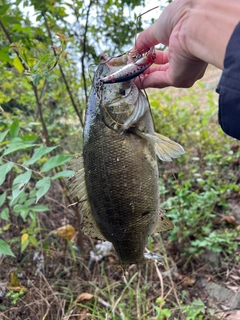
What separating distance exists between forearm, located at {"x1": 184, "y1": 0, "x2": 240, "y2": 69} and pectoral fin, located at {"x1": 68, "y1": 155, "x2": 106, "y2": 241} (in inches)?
31.1

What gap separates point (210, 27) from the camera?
4.17 ft

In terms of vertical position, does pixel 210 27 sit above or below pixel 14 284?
above

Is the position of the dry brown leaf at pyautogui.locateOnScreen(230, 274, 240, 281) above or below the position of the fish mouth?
below

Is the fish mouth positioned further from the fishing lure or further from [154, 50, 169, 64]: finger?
[154, 50, 169, 64]: finger

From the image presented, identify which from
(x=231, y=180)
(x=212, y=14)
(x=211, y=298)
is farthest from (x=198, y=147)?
(x=212, y=14)

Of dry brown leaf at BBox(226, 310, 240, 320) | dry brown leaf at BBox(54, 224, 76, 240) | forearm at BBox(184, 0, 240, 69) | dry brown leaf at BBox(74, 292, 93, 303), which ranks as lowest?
dry brown leaf at BBox(226, 310, 240, 320)

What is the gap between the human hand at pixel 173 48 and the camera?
1.43 metres

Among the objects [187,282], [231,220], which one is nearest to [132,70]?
[187,282]

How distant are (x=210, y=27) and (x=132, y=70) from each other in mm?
361

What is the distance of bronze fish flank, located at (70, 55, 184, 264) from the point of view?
1.61 m

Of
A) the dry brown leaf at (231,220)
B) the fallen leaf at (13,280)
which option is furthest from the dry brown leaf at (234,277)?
the fallen leaf at (13,280)

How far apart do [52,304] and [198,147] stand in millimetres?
2829

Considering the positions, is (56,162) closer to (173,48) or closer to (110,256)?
(173,48)

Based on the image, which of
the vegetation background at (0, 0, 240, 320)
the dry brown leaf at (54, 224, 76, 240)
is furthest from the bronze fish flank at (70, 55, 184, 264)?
the dry brown leaf at (54, 224, 76, 240)
